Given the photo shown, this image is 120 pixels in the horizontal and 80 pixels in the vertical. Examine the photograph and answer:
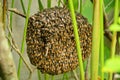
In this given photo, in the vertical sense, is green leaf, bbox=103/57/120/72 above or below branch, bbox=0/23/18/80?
above

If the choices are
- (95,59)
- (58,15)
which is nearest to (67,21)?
(58,15)

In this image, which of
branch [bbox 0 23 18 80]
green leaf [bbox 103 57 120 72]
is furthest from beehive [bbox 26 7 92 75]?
green leaf [bbox 103 57 120 72]

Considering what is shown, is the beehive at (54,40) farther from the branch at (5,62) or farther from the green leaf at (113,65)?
the green leaf at (113,65)

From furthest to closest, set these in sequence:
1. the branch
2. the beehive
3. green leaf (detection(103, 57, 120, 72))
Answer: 1. the beehive
2. the branch
3. green leaf (detection(103, 57, 120, 72))

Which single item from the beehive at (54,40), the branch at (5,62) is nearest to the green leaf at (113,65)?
the branch at (5,62)

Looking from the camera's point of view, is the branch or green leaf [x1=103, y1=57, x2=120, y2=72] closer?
green leaf [x1=103, y1=57, x2=120, y2=72]

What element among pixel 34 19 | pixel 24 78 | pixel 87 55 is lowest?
pixel 24 78

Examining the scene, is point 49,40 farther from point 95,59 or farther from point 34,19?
point 95,59

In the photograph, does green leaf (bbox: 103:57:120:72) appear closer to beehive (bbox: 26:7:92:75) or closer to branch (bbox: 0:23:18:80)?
branch (bbox: 0:23:18:80)
